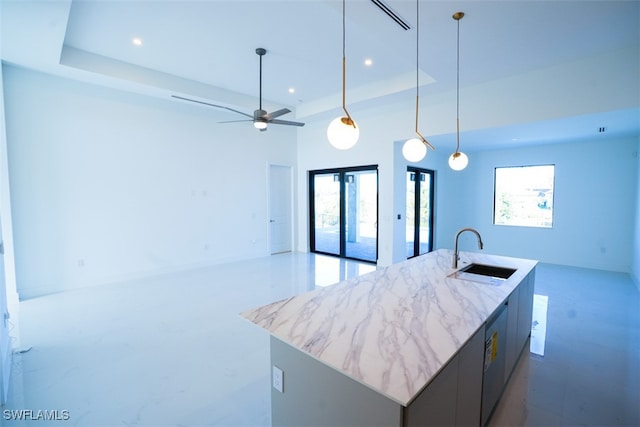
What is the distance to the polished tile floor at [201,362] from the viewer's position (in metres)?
2.02

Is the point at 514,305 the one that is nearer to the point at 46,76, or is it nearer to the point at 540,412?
the point at 540,412

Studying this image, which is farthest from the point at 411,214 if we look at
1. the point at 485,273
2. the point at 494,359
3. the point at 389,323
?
the point at 389,323

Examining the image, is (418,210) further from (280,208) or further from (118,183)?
(118,183)

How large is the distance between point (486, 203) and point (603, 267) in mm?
2388

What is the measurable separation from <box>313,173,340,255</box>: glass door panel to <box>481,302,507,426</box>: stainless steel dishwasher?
507 cm

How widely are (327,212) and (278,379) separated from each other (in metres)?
5.86

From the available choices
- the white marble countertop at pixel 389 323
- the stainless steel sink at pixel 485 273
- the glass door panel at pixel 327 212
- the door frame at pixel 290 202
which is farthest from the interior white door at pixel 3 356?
the glass door panel at pixel 327 212

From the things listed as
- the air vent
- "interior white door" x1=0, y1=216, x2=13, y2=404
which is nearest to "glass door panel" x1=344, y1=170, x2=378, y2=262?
the air vent

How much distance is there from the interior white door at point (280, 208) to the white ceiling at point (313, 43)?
2418 millimetres

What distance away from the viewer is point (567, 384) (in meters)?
2.30

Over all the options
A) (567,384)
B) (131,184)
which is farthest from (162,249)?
(567,384)

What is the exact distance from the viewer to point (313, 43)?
3822 mm

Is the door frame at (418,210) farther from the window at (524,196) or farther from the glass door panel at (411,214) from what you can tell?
the window at (524,196)

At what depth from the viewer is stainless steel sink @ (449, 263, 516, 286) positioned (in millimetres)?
2327
